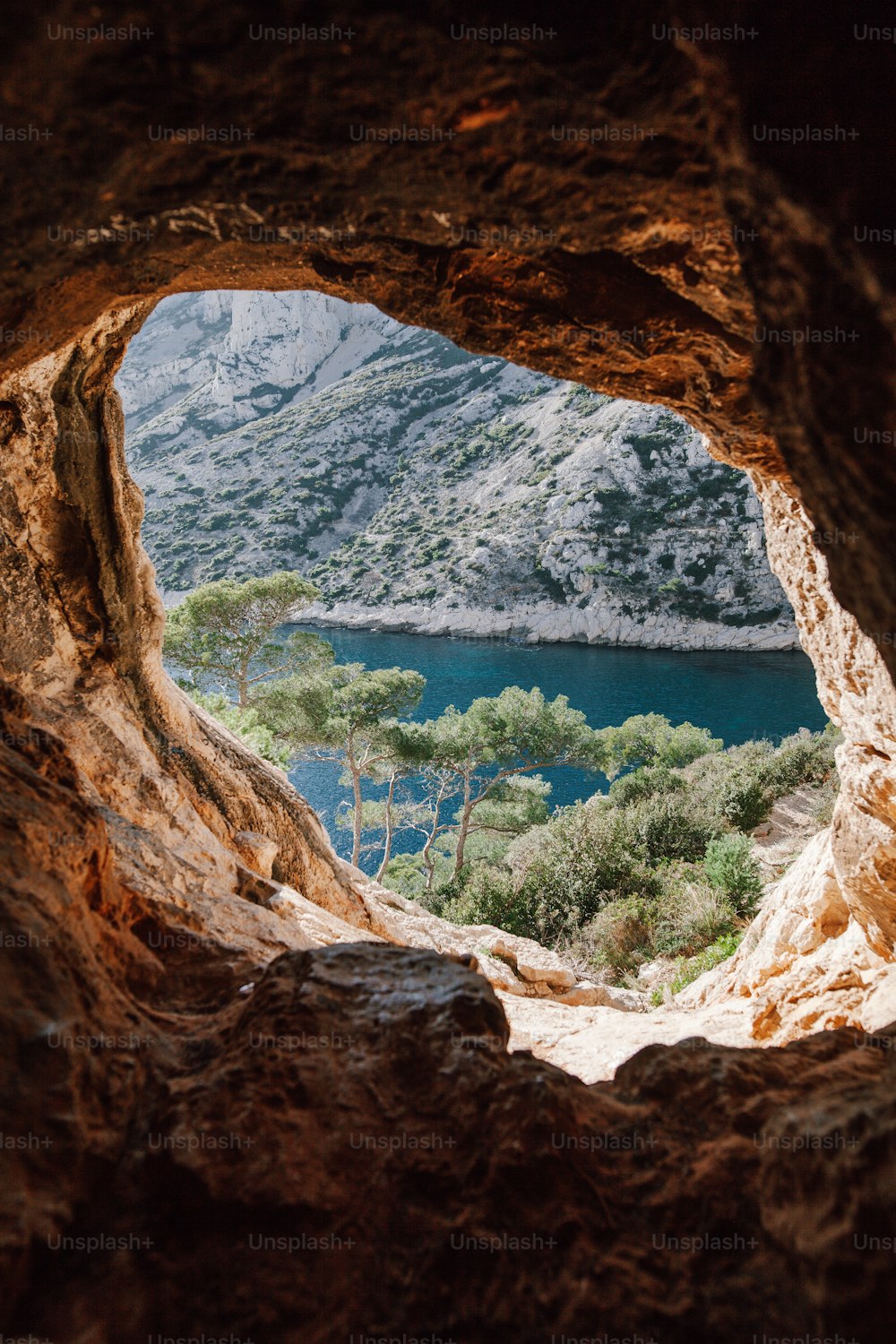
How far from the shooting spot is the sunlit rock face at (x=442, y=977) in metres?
1.96

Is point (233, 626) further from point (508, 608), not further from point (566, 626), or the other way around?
point (566, 626)

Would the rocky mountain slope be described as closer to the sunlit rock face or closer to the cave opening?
the cave opening

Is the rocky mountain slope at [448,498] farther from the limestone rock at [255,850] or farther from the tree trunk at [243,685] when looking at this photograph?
the limestone rock at [255,850]

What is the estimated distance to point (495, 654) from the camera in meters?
50.3

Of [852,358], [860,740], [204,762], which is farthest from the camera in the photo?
[204,762]

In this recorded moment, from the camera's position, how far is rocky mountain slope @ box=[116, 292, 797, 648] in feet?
167

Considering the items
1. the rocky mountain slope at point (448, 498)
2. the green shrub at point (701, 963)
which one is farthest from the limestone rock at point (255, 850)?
the rocky mountain slope at point (448, 498)

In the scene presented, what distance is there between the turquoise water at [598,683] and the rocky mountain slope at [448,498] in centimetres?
243

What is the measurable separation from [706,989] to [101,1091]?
28.6 feet

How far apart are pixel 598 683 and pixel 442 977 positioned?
42.0m

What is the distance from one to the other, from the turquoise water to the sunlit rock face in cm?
2630

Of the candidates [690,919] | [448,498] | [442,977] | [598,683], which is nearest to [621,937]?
[690,919]

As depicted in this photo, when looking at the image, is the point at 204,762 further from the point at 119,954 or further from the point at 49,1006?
the point at 49,1006

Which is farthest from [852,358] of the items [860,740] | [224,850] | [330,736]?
[330,736]
